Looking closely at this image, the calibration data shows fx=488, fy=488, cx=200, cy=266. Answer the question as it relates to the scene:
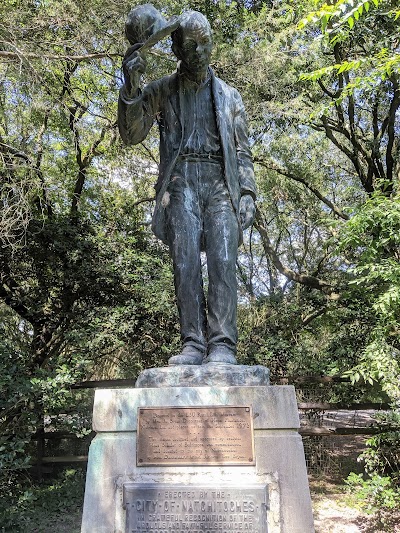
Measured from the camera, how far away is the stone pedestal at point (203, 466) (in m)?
2.27

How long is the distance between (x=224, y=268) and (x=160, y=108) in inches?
48.1

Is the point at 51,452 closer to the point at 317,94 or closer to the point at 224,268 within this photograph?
the point at 224,268

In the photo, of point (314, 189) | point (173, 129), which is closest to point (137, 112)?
point (173, 129)

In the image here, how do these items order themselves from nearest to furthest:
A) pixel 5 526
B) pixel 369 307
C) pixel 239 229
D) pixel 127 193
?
pixel 239 229, pixel 5 526, pixel 369 307, pixel 127 193

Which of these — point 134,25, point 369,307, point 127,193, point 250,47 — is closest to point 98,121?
point 127,193

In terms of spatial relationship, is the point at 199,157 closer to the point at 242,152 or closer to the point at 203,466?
the point at 242,152

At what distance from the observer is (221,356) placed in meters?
2.72

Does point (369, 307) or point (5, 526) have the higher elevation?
point (369, 307)

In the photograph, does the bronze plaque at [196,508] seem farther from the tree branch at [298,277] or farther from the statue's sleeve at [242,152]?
the tree branch at [298,277]

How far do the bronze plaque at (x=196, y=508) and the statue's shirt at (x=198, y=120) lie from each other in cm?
199

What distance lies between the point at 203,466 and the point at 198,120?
2.11 metres

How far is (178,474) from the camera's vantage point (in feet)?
7.71

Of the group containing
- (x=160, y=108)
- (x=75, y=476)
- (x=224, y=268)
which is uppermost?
(x=160, y=108)

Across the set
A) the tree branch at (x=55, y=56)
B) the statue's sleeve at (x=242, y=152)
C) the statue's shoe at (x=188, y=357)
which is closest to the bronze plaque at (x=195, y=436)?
the statue's shoe at (x=188, y=357)
